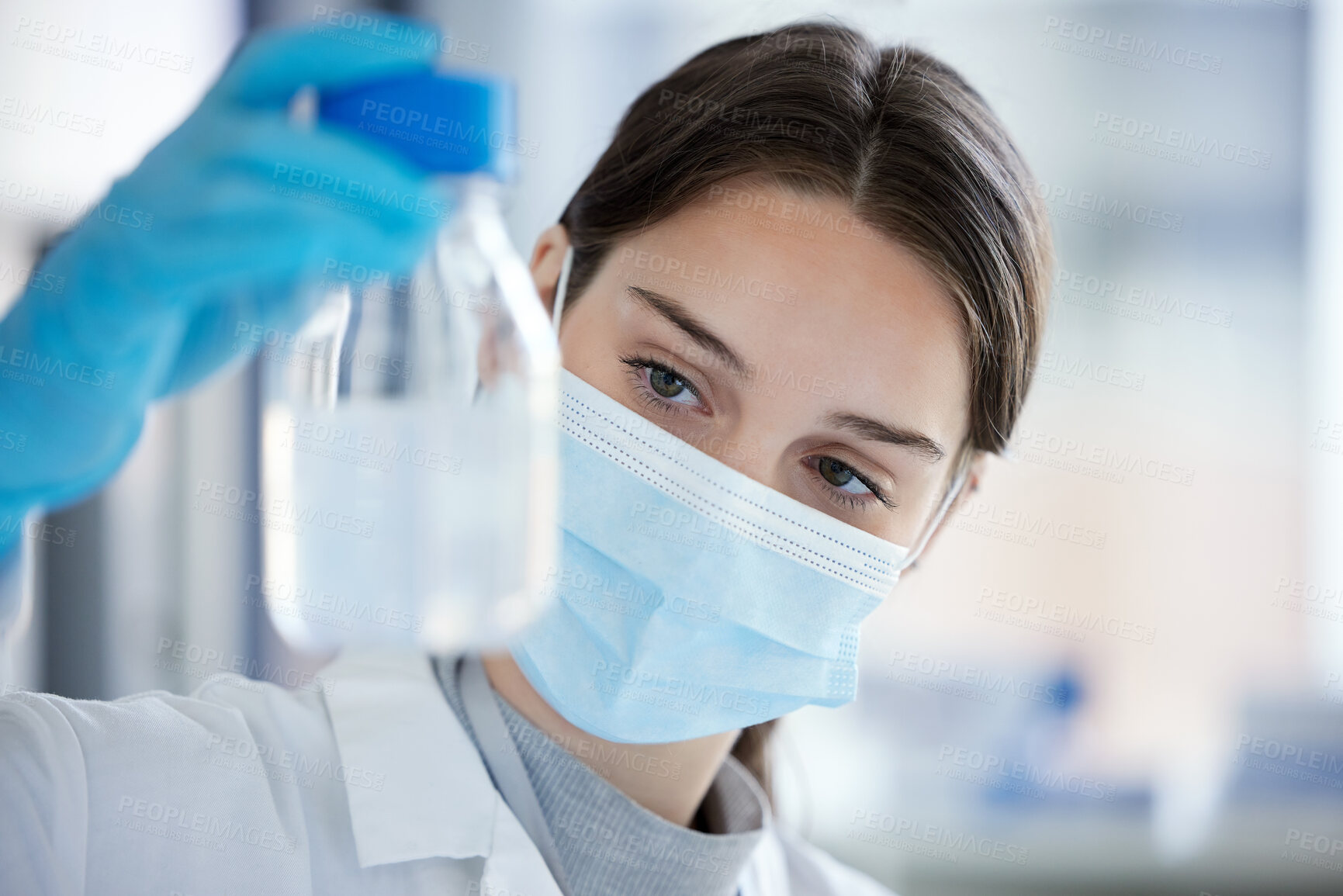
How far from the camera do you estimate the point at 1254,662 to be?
2.56 metres

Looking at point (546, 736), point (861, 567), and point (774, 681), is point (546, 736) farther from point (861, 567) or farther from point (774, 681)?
point (861, 567)

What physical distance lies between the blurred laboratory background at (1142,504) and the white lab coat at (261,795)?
5.33 ft

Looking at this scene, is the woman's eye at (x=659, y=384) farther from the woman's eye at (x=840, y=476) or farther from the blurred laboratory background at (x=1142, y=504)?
the blurred laboratory background at (x=1142, y=504)

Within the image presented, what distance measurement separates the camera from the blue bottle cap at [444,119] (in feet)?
1.63

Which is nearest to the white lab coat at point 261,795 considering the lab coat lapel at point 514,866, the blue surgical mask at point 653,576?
the lab coat lapel at point 514,866

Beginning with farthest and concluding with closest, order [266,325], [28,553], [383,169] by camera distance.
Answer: [28,553]
[266,325]
[383,169]

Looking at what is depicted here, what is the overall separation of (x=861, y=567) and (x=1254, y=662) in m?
2.03

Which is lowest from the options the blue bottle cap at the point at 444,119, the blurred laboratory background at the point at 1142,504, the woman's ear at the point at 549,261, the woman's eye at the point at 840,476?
the blurred laboratory background at the point at 1142,504

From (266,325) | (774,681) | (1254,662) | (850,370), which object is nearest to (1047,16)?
(1254,662)

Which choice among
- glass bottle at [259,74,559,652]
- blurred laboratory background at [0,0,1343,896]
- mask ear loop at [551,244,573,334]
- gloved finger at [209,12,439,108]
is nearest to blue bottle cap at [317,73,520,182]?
gloved finger at [209,12,439,108]

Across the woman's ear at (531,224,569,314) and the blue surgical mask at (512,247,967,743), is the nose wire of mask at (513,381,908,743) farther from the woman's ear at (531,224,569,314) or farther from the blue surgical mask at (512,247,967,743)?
the woman's ear at (531,224,569,314)

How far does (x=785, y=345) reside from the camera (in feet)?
3.16

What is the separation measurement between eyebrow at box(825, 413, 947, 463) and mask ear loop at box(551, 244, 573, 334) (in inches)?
12.6

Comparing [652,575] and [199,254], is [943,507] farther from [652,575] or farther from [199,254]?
[199,254]
